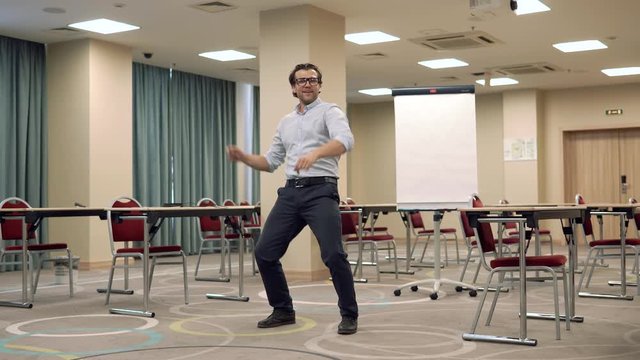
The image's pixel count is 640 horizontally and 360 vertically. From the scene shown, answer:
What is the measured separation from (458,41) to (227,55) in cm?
341

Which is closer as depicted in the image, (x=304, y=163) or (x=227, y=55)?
(x=304, y=163)

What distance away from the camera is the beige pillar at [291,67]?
782 cm

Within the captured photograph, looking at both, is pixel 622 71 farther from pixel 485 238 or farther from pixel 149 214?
pixel 149 214

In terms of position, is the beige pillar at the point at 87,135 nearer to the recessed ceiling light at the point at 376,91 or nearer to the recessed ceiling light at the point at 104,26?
the recessed ceiling light at the point at 104,26

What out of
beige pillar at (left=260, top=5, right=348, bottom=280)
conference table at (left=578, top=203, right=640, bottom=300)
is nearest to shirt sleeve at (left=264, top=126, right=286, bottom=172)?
conference table at (left=578, top=203, right=640, bottom=300)

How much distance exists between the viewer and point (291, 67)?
311 inches

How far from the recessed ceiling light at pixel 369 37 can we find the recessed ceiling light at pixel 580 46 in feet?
8.24

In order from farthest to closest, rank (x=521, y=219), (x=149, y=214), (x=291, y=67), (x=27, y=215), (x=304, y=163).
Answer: (x=291, y=67) < (x=27, y=215) < (x=149, y=214) < (x=521, y=219) < (x=304, y=163)

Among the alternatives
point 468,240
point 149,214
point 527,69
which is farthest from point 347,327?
point 527,69

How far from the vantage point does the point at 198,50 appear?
10500 mm

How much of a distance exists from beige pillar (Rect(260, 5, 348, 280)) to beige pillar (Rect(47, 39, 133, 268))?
8.90 ft

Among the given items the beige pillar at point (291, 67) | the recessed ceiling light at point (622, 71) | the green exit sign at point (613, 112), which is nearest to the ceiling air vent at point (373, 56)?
the beige pillar at point (291, 67)

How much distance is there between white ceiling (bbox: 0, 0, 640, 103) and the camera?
26.6ft

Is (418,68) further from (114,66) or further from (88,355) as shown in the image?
(88,355)
